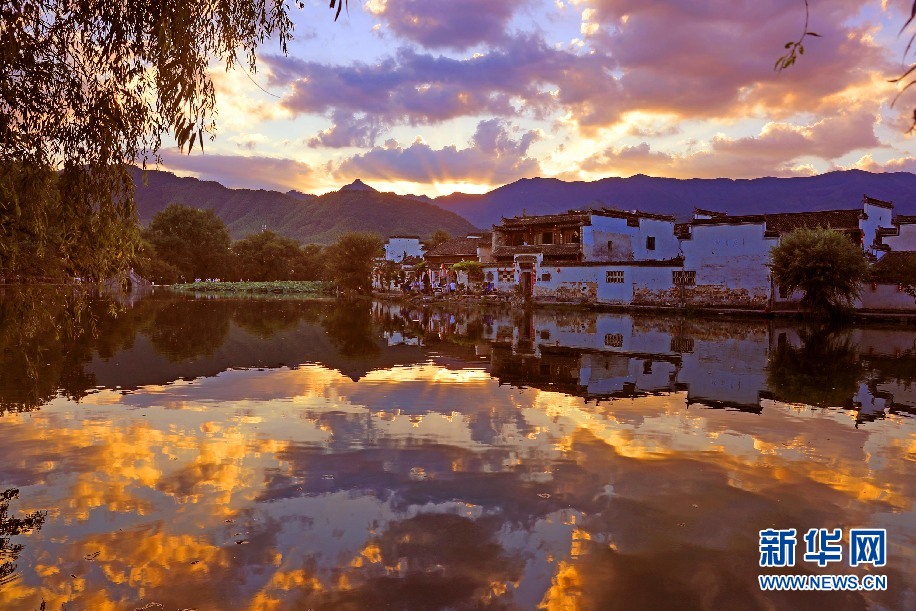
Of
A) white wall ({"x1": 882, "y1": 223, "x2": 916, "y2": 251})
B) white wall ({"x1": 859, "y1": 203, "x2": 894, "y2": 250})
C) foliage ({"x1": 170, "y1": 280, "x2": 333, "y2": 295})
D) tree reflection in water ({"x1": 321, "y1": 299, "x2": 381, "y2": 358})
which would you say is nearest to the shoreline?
white wall ({"x1": 859, "y1": 203, "x2": 894, "y2": 250})

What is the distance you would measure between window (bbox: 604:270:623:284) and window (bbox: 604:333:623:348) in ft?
63.4

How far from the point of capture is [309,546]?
5.60 metres

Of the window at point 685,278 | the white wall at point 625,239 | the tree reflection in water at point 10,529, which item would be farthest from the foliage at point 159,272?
the tree reflection in water at point 10,529

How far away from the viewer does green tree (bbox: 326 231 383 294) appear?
71.6 m

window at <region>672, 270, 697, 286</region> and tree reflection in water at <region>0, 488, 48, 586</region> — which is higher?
window at <region>672, 270, 697, 286</region>

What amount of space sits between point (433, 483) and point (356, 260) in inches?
2621

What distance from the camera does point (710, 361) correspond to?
60.9 ft

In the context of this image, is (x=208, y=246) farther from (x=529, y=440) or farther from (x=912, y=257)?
(x=529, y=440)

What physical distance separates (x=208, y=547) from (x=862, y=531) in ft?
21.6

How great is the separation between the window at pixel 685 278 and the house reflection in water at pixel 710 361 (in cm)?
1011

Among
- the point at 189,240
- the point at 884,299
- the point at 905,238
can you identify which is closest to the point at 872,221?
the point at 905,238

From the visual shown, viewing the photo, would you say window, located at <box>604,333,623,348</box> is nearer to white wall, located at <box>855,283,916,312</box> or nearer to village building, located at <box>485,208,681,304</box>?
village building, located at <box>485,208,681,304</box>

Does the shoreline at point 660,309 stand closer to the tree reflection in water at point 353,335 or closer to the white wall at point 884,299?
the white wall at point 884,299

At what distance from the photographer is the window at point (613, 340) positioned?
2327cm
